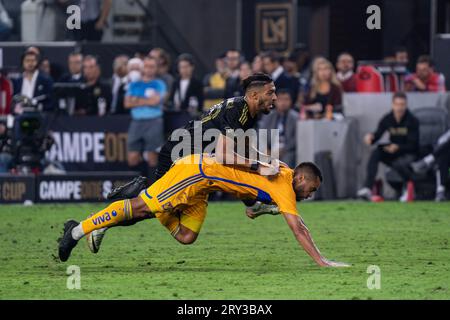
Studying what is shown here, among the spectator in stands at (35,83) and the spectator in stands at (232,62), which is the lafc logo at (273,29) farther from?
the spectator in stands at (35,83)

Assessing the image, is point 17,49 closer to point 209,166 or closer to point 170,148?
point 170,148

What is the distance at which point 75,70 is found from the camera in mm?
22156

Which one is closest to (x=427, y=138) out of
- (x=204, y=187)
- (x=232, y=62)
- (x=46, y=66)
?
(x=232, y=62)

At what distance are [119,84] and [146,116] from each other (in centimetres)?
138

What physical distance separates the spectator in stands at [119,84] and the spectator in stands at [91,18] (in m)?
1.05

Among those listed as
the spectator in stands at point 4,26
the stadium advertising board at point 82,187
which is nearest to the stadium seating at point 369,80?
the stadium advertising board at point 82,187

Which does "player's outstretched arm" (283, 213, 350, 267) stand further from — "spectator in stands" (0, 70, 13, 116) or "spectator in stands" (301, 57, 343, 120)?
"spectator in stands" (0, 70, 13, 116)

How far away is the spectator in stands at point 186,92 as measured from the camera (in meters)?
21.4

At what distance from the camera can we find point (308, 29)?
2883 cm

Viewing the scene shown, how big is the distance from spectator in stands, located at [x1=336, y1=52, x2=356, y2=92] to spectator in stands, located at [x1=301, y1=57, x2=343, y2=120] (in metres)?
0.80

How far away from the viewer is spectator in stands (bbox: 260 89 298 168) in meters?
20.7

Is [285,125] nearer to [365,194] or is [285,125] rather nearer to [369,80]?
[365,194]
